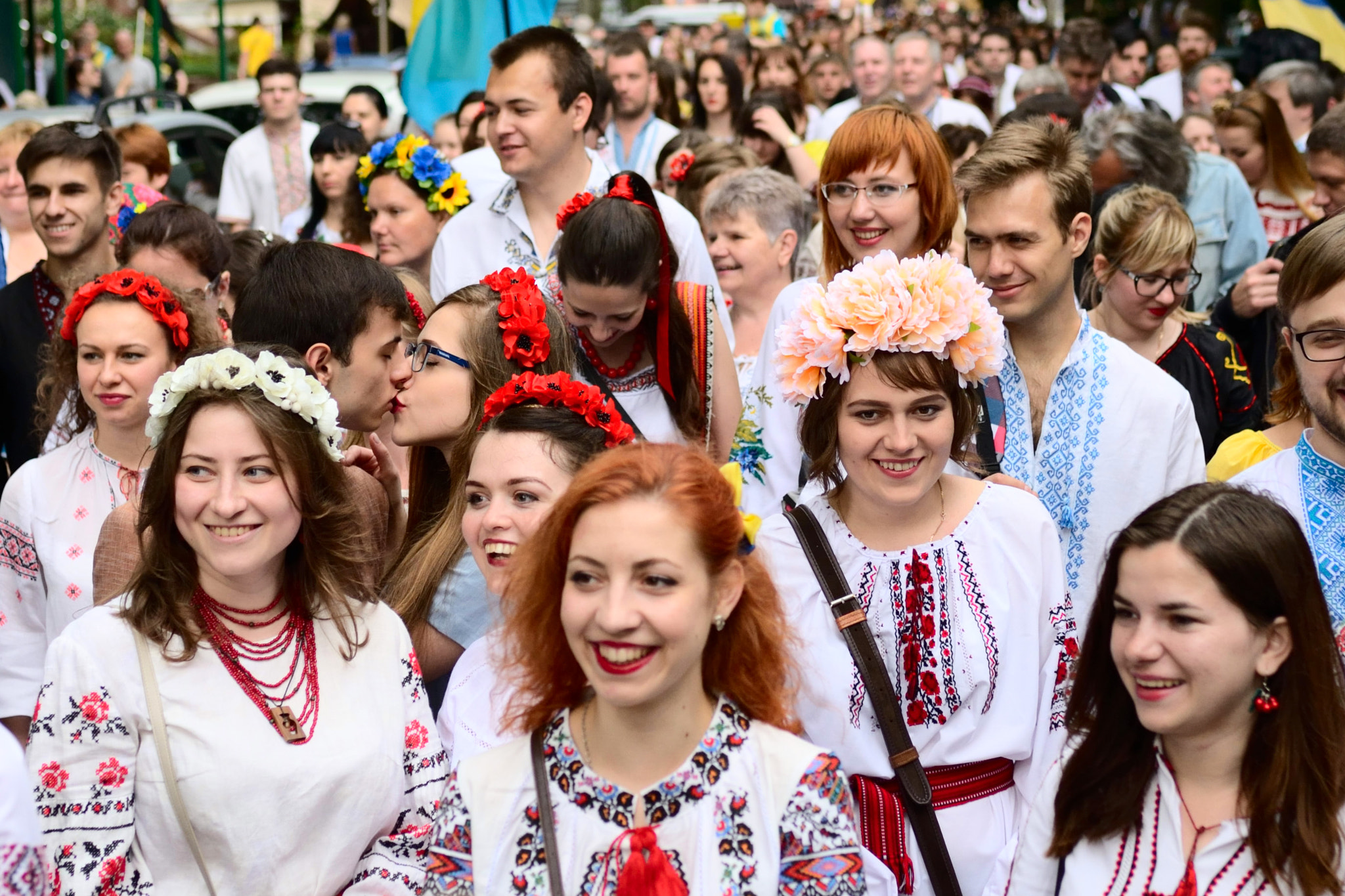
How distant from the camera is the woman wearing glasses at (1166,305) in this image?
4.90 meters

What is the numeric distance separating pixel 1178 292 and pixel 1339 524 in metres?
1.86

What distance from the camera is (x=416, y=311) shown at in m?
4.91

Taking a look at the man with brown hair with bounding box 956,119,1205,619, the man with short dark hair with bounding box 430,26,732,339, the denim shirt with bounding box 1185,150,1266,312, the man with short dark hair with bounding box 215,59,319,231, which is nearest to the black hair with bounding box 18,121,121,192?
the man with short dark hair with bounding box 430,26,732,339

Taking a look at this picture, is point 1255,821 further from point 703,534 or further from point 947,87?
point 947,87

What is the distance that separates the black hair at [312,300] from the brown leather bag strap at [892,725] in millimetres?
1751

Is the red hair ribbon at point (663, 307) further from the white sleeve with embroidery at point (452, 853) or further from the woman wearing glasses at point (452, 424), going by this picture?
the white sleeve with embroidery at point (452, 853)

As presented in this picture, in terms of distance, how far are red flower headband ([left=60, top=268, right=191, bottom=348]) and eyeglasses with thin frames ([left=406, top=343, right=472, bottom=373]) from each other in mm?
735

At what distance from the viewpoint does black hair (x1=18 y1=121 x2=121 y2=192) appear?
19.7ft

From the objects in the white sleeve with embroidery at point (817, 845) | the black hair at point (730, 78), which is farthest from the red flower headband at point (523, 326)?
the black hair at point (730, 78)

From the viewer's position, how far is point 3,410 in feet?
18.1

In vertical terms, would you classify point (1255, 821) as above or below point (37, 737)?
below

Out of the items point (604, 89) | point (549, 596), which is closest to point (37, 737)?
point (549, 596)

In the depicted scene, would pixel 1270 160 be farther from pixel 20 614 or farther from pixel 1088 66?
pixel 20 614

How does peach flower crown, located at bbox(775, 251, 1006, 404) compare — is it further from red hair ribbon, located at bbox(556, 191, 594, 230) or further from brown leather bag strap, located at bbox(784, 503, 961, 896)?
red hair ribbon, located at bbox(556, 191, 594, 230)
